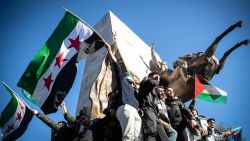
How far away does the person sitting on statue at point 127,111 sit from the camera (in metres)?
6.38

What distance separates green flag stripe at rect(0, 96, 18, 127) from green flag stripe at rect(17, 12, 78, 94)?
82cm

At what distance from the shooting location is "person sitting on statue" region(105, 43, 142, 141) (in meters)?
6.38

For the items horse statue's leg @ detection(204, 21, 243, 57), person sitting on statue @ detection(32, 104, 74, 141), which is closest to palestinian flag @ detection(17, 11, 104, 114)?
person sitting on statue @ detection(32, 104, 74, 141)

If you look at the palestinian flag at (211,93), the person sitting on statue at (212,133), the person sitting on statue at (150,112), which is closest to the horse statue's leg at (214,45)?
the palestinian flag at (211,93)

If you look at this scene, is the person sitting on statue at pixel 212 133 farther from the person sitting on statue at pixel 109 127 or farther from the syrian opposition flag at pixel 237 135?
the person sitting on statue at pixel 109 127

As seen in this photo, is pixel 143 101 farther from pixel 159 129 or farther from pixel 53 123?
pixel 53 123

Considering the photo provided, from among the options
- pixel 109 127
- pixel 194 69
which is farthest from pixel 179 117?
pixel 194 69

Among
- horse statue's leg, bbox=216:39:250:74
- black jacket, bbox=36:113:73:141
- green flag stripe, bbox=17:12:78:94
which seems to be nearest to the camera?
black jacket, bbox=36:113:73:141

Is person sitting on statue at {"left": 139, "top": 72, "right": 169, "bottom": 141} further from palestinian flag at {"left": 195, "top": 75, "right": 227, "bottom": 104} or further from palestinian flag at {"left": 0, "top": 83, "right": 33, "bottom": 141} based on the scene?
palestinian flag at {"left": 195, "top": 75, "right": 227, "bottom": 104}

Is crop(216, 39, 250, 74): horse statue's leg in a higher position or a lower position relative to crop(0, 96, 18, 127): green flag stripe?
higher

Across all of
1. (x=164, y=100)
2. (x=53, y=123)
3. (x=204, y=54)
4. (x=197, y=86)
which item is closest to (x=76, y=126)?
(x=53, y=123)

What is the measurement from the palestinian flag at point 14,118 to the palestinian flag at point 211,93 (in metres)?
5.30

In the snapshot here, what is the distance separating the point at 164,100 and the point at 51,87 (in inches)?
104

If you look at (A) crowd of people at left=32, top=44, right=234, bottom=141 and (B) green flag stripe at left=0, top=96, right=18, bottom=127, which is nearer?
(A) crowd of people at left=32, top=44, right=234, bottom=141
